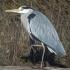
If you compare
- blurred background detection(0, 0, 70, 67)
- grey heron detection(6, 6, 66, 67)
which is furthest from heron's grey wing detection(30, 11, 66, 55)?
blurred background detection(0, 0, 70, 67)

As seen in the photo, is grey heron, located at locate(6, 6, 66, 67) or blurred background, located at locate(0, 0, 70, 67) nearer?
grey heron, located at locate(6, 6, 66, 67)

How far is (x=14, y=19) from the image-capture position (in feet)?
16.4

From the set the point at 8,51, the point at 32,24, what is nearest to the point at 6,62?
the point at 8,51

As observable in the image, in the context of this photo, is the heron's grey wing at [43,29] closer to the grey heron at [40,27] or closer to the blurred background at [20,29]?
the grey heron at [40,27]

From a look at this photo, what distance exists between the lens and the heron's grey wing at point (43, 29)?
3976 millimetres

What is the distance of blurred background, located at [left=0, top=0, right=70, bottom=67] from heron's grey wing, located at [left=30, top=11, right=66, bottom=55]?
0.74 meters

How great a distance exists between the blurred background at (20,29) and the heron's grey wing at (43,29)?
2.44 ft

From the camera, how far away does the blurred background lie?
4.84m

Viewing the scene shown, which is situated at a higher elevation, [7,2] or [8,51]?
[7,2]

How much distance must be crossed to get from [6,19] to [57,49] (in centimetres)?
135

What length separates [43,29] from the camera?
411cm

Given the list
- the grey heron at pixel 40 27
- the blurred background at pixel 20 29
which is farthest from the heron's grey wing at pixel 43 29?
the blurred background at pixel 20 29

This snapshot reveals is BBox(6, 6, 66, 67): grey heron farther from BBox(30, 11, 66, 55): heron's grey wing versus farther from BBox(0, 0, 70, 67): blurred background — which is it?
BBox(0, 0, 70, 67): blurred background

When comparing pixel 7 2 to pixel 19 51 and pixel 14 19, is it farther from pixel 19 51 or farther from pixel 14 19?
pixel 19 51
